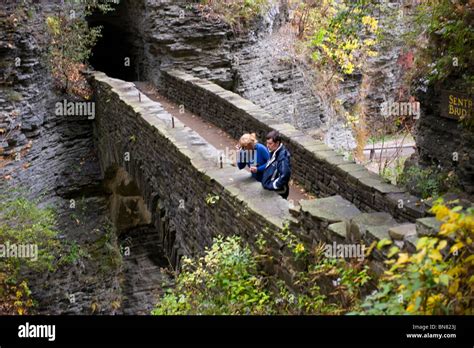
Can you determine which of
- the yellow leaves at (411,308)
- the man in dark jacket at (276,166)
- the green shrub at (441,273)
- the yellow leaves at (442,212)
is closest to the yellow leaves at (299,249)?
the man in dark jacket at (276,166)

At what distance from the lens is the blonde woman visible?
772 centimetres

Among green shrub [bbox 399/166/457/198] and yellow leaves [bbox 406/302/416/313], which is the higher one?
yellow leaves [bbox 406/302/416/313]

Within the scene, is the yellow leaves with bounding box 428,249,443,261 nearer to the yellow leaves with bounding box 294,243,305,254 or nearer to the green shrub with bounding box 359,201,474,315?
the green shrub with bounding box 359,201,474,315

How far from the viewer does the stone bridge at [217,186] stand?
19.4 ft

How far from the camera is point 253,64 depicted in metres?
18.0

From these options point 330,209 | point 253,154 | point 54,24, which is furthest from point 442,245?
point 54,24

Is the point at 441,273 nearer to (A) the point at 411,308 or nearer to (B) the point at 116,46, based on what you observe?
(A) the point at 411,308

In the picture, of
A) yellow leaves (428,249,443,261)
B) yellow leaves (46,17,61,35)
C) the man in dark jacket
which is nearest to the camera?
yellow leaves (428,249,443,261)

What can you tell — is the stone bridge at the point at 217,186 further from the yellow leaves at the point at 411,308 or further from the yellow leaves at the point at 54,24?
the yellow leaves at the point at 54,24

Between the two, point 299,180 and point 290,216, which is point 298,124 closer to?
point 299,180

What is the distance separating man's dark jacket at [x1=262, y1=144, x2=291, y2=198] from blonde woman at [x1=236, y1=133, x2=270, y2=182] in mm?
203

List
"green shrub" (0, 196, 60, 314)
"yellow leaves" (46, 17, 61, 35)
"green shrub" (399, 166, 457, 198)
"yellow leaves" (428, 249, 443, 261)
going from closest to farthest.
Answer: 1. "yellow leaves" (428, 249, 443, 261)
2. "green shrub" (399, 166, 457, 198)
3. "green shrub" (0, 196, 60, 314)
4. "yellow leaves" (46, 17, 61, 35)

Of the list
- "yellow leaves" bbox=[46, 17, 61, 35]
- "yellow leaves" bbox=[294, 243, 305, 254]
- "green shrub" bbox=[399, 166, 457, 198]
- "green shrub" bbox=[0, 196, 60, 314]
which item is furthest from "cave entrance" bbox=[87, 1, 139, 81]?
"yellow leaves" bbox=[294, 243, 305, 254]

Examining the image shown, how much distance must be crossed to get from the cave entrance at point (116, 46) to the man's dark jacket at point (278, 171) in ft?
37.3
